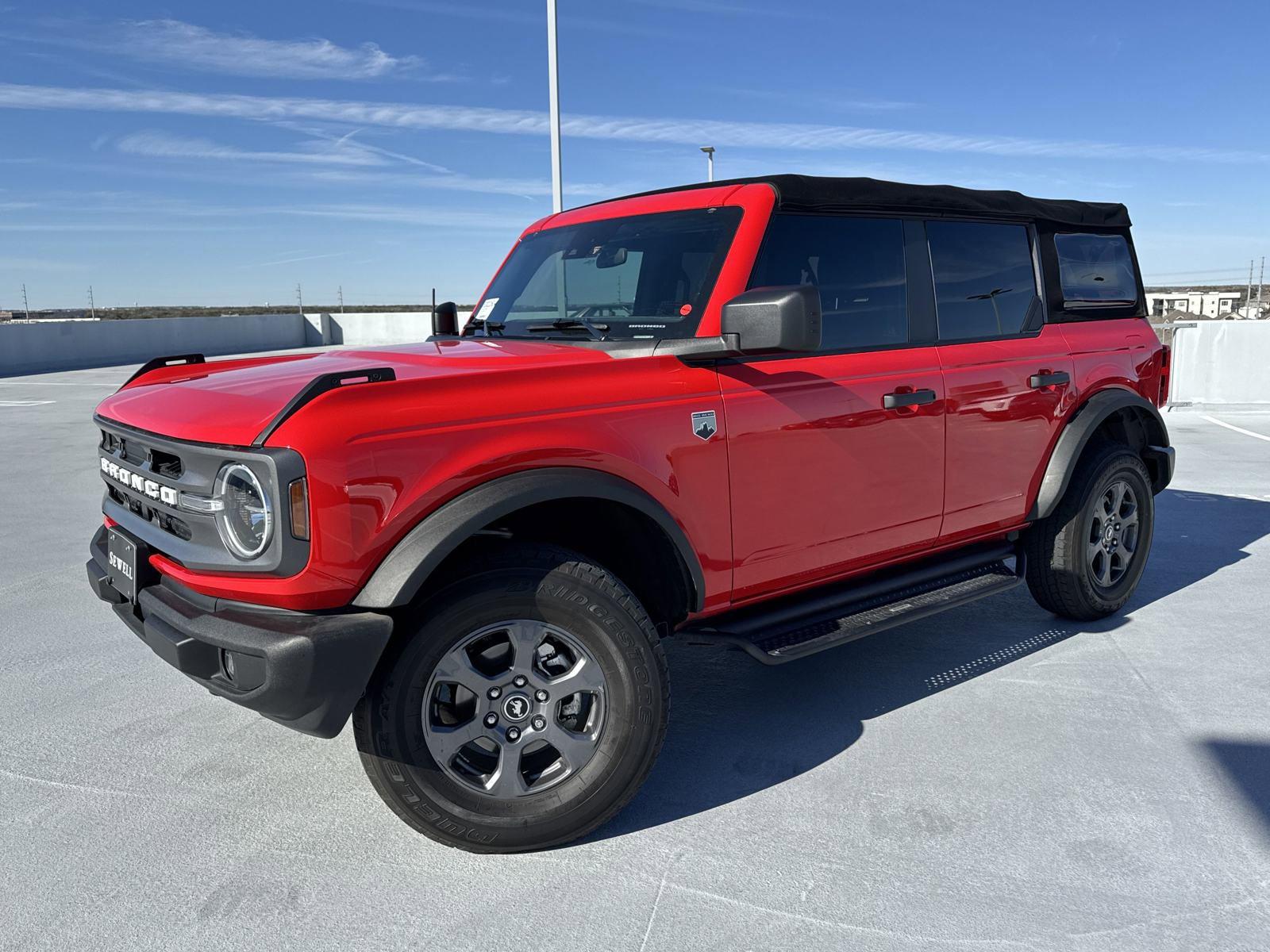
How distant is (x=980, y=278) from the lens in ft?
14.0

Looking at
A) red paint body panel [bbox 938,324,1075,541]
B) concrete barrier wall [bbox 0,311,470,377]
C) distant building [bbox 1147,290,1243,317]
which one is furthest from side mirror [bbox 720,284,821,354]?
distant building [bbox 1147,290,1243,317]

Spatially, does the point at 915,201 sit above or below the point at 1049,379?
above

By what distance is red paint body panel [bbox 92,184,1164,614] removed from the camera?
2568 mm

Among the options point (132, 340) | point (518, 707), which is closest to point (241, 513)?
point (518, 707)

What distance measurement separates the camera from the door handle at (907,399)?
3.66 m

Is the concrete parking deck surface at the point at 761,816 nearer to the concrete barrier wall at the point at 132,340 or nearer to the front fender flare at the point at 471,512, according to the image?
the front fender flare at the point at 471,512

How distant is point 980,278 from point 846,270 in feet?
2.82

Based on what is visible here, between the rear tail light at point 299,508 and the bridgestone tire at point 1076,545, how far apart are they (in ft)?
11.3

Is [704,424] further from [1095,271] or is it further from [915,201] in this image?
[1095,271]

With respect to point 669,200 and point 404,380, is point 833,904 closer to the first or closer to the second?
point 404,380

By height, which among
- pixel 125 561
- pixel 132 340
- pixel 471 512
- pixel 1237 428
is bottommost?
pixel 1237 428

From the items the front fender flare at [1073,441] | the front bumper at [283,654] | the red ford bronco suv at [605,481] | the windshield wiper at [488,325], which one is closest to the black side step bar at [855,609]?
the red ford bronco suv at [605,481]

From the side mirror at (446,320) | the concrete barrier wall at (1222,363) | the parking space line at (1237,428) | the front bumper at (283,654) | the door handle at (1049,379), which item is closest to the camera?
the front bumper at (283,654)

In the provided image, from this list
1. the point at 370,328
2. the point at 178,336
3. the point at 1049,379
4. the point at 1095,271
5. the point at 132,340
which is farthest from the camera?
the point at 370,328
